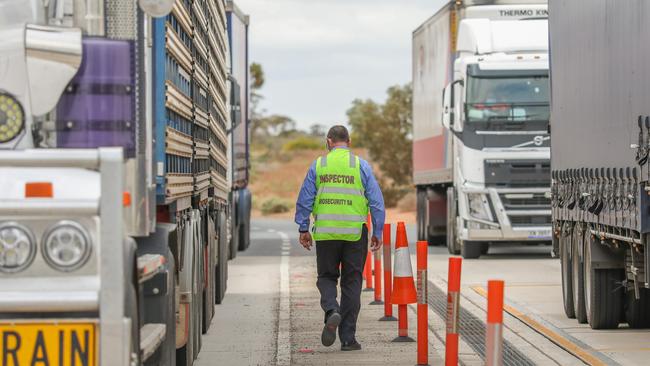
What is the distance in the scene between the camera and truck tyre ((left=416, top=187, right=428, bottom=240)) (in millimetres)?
32125

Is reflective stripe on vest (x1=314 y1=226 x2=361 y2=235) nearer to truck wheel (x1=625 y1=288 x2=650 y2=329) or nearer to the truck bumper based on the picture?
truck wheel (x1=625 y1=288 x2=650 y2=329)

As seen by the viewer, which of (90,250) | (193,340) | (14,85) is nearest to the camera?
(90,250)

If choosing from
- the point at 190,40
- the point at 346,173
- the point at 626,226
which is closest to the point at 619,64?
the point at 626,226

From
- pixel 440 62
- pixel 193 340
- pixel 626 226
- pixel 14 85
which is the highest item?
pixel 440 62

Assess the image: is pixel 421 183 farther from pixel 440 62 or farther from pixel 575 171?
pixel 575 171

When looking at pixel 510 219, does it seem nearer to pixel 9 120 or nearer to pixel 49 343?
pixel 9 120

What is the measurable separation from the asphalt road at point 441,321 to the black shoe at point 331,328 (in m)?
0.13

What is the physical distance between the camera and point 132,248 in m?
6.96

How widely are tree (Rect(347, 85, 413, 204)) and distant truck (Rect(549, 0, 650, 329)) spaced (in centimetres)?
4716

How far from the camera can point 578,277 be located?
1499 cm

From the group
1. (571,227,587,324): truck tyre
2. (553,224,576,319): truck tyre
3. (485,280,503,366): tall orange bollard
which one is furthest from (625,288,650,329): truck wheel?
(485,280,503,366): tall orange bollard

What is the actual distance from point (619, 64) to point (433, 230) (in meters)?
17.8

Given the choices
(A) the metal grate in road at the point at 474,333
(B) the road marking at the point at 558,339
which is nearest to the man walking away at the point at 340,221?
(A) the metal grate in road at the point at 474,333

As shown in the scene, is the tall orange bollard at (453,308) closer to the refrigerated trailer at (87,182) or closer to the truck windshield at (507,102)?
the refrigerated trailer at (87,182)
